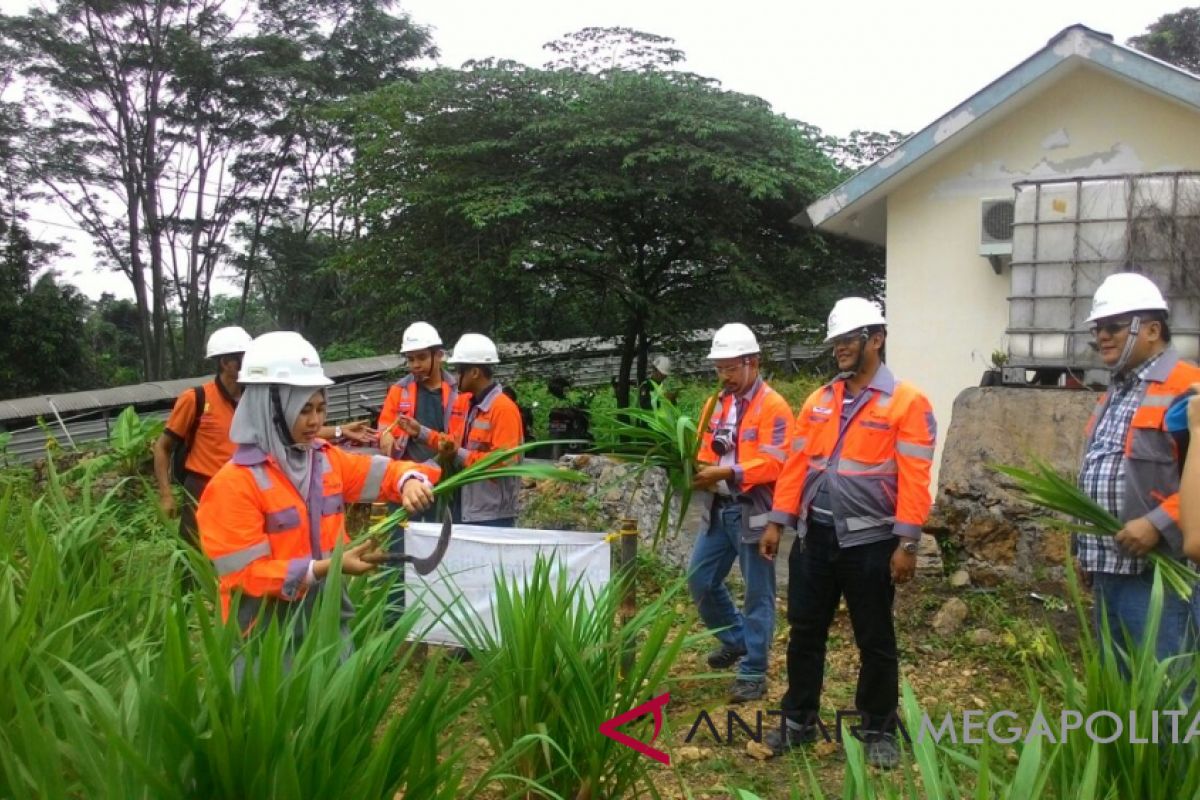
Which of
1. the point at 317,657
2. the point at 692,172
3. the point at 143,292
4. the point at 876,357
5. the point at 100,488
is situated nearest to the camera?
the point at 317,657

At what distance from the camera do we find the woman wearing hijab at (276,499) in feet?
9.45

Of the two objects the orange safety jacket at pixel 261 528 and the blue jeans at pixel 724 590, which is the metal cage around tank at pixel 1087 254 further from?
the orange safety jacket at pixel 261 528

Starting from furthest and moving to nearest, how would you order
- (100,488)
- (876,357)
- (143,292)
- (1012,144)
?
(143,292)
(1012,144)
(100,488)
(876,357)

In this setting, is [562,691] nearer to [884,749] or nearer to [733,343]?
[884,749]

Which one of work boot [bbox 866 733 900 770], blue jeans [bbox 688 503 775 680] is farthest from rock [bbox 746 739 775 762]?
blue jeans [bbox 688 503 775 680]

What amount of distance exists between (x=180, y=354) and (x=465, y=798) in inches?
1132

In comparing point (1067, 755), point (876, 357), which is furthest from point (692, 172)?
point (1067, 755)

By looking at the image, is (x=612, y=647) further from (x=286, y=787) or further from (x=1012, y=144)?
(x=1012, y=144)

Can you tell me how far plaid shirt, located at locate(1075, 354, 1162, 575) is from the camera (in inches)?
129

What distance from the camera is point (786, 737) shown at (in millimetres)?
4125

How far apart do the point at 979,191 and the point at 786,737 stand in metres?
6.77

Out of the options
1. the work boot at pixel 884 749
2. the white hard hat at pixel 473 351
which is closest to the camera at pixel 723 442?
the white hard hat at pixel 473 351

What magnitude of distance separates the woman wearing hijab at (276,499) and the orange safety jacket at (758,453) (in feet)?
6.46

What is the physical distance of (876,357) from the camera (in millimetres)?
4051
